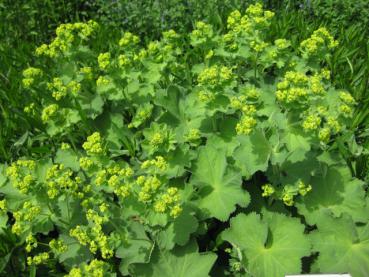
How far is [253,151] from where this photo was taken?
2.36 m

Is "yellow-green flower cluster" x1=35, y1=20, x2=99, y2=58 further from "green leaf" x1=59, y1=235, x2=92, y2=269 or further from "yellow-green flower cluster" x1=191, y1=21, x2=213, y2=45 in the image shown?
"green leaf" x1=59, y1=235, x2=92, y2=269

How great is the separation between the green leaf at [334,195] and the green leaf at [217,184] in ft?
1.32

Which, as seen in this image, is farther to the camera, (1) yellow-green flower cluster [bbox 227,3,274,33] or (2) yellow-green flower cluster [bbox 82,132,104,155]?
(1) yellow-green flower cluster [bbox 227,3,274,33]

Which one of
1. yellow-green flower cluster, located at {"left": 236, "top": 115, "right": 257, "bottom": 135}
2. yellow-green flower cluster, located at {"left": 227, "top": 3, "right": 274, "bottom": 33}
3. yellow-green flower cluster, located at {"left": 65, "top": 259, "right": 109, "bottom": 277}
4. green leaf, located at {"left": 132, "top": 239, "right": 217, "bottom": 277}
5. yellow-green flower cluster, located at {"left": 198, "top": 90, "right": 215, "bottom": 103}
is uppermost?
yellow-green flower cluster, located at {"left": 227, "top": 3, "right": 274, "bottom": 33}

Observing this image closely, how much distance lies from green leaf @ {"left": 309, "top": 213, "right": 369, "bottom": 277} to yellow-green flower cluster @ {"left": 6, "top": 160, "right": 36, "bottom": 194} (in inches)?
62.4

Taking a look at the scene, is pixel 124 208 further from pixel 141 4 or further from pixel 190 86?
pixel 141 4

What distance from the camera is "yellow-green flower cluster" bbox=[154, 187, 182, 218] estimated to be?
80.7 inches

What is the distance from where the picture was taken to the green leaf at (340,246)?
7.33 ft

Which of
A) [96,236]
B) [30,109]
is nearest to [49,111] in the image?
[30,109]

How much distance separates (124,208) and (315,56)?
5.32ft

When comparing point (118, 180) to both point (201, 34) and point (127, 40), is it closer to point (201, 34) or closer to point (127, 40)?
point (127, 40)

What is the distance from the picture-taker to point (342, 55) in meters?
3.72

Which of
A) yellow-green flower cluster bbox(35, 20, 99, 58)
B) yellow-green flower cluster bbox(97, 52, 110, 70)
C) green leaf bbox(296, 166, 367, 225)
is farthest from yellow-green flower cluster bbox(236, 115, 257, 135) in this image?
yellow-green flower cluster bbox(35, 20, 99, 58)

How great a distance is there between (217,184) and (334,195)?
2.38 ft
